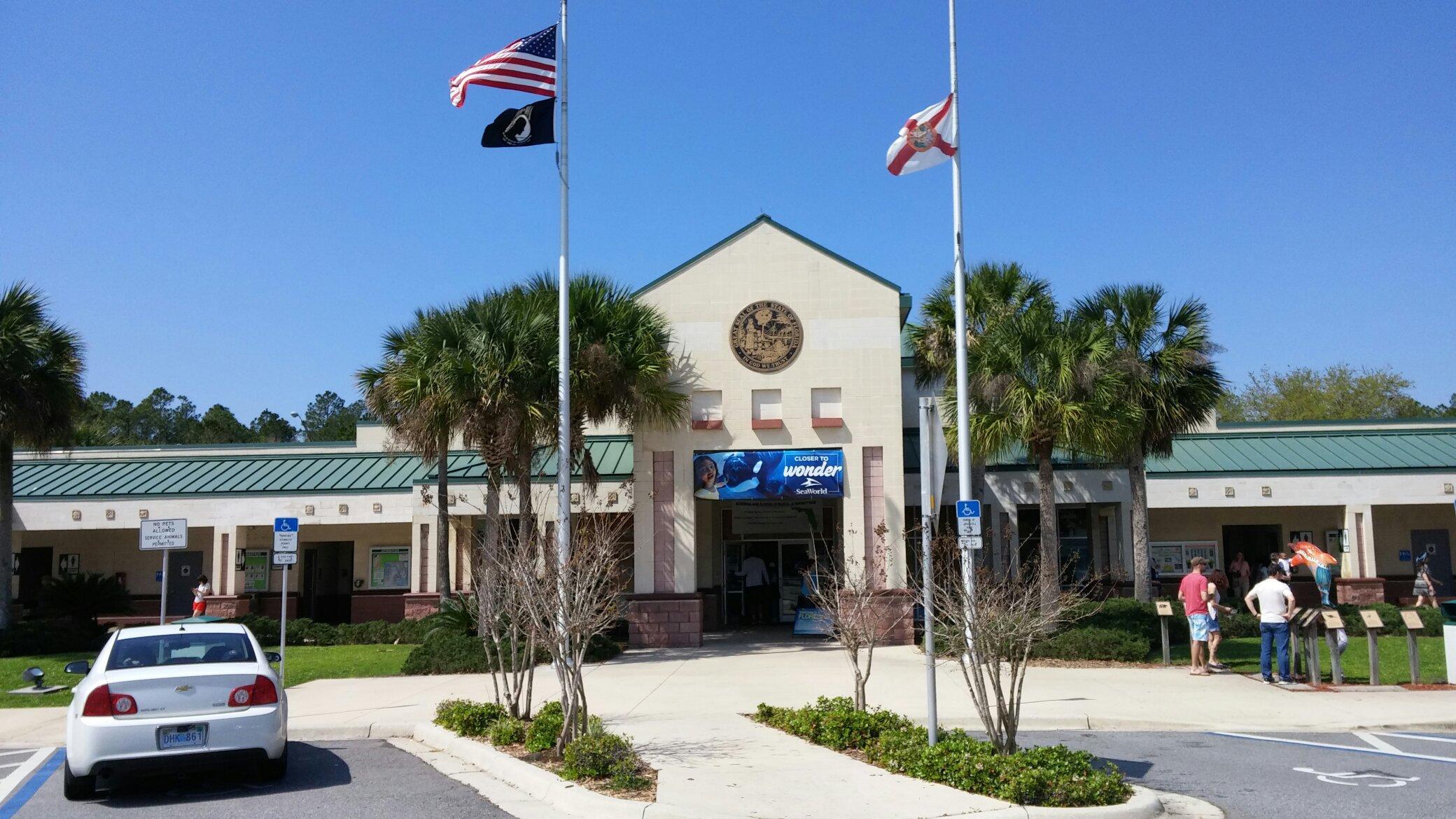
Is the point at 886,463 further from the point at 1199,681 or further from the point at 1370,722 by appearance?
the point at 1370,722

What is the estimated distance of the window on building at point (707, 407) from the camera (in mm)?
22750

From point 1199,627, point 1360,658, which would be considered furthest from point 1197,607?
point 1360,658

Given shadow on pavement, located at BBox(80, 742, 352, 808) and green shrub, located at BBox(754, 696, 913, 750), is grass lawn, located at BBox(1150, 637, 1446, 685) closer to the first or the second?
green shrub, located at BBox(754, 696, 913, 750)

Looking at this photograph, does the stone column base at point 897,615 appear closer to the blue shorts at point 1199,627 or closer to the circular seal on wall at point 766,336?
the circular seal on wall at point 766,336

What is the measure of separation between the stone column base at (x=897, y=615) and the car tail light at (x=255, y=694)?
45.8ft

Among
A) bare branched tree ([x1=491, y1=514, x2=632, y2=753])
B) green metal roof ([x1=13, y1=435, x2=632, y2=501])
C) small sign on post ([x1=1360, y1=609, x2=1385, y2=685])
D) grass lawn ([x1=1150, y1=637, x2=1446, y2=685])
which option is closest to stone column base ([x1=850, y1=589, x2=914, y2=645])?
grass lawn ([x1=1150, y1=637, x2=1446, y2=685])

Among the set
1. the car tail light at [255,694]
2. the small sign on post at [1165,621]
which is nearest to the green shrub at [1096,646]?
the small sign on post at [1165,621]

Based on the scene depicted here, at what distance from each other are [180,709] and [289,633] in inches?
674

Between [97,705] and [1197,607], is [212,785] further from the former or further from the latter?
[1197,607]

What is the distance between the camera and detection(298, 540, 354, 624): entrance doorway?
31.2m

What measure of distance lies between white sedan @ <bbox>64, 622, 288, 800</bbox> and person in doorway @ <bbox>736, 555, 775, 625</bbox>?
17992 millimetres

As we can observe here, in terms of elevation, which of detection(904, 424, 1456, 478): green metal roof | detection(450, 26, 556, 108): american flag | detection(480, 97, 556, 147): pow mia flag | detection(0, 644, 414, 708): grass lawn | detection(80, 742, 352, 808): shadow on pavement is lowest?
detection(0, 644, 414, 708): grass lawn

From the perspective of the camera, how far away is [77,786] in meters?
9.11

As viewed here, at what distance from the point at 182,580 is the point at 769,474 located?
1876 cm
